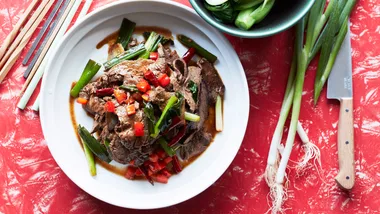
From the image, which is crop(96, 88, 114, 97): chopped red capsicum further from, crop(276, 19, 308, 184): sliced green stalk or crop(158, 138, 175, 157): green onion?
crop(276, 19, 308, 184): sliced green stalk

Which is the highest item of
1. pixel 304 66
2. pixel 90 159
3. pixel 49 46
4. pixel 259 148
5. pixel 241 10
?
pixel 241 10

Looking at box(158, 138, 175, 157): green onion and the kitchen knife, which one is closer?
box(158, 138, 175, 157): green onion

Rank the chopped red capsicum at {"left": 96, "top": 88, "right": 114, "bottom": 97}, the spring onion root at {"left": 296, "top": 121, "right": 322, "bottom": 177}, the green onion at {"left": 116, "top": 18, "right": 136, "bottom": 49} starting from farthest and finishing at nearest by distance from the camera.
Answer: the spring onion root at {"left": 296, "top": 121, "right": 322, "bottom": 177} → the green onion at {"left": 116, "top": 18, "right": 136, "bottom": 49} → the chopped red capsicum at {"left": 96, "top": 88, "right": 114, "bottom": 97}

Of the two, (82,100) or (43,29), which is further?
(43,29)

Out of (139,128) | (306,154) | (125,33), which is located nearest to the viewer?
(139,128)

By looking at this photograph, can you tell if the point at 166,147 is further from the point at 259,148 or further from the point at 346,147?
the point at 346,147

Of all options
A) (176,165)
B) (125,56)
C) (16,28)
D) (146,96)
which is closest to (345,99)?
(176,165)

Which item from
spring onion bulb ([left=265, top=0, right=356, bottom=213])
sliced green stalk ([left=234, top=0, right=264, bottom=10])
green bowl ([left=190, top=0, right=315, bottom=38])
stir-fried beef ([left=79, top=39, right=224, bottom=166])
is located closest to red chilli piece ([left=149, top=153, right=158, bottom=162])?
stir-fried beef ([left=79, top=39, right=224, bottom=166])

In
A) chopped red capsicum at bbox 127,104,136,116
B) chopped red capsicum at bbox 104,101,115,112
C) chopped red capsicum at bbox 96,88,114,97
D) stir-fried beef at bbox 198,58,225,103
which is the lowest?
chopped red capsicum at bbox 104,101,115,112
